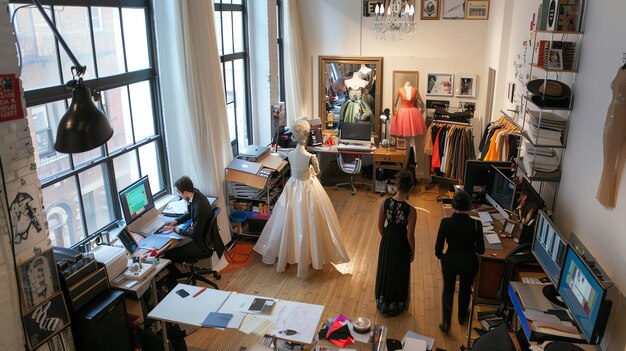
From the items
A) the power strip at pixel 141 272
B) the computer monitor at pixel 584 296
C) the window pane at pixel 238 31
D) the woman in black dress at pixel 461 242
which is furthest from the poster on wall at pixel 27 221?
the window pane at pixel 238 31

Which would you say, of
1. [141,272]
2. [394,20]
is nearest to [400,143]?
[394,20]

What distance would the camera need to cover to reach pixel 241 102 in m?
6.83

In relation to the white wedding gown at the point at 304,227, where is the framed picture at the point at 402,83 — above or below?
above

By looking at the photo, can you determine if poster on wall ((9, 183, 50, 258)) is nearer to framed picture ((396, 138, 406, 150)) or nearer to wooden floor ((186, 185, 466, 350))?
wooden floor ((186, 185, 466, 350))

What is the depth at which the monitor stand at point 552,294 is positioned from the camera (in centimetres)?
317

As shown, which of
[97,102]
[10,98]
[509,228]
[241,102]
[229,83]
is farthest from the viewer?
[241,102]

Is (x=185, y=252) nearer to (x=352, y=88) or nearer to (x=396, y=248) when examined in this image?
(x=396, y=248)

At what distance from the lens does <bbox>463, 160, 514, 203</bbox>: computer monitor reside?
4.91 m

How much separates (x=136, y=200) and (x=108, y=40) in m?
1.39

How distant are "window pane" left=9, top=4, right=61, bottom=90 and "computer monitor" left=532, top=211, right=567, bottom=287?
12.1 ft

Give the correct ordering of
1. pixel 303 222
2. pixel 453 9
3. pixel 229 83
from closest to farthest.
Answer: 1. pixel 303 222
2. pixel 229 83
3. pixel 453 9

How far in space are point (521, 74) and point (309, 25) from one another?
3.90 meters

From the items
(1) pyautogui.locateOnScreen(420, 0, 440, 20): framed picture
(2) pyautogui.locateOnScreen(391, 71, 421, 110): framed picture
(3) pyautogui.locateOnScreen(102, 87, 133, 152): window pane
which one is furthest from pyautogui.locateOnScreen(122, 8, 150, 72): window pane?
(1) pyautogui.locateOnScreen(420, 0, 440, 20): framed picture

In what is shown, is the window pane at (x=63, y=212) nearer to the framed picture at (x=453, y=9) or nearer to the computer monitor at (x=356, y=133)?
the computer monitor at (x=356, y=133)
